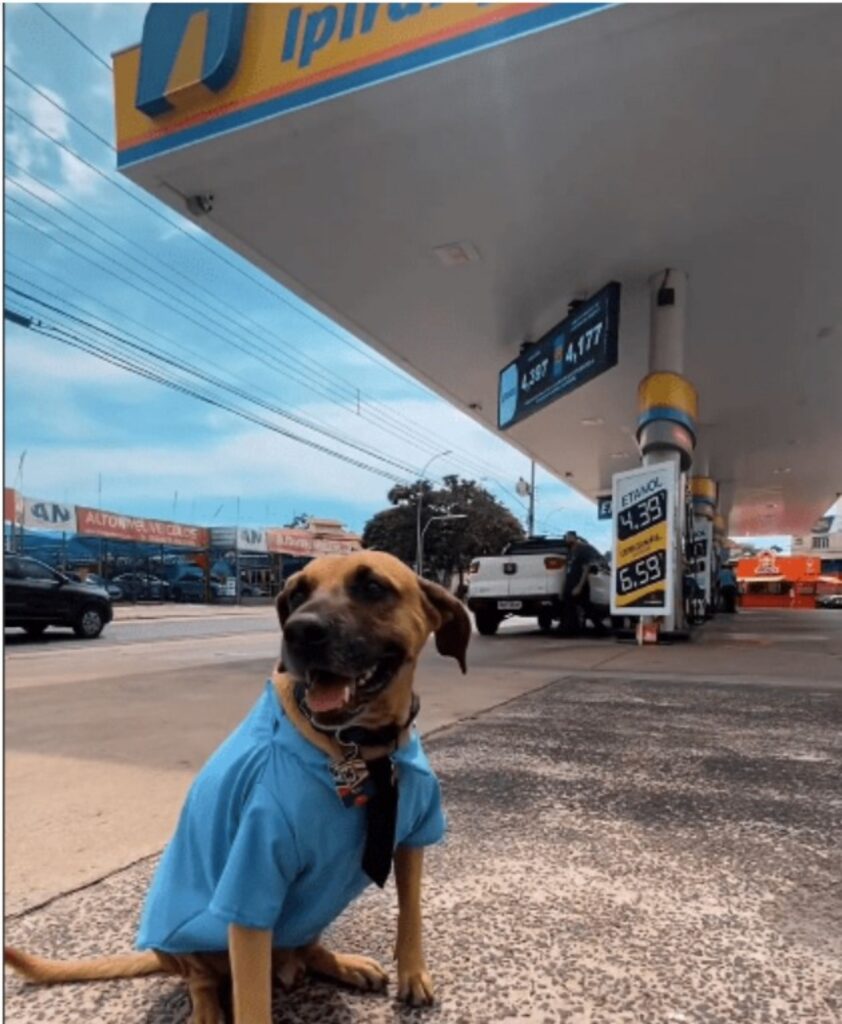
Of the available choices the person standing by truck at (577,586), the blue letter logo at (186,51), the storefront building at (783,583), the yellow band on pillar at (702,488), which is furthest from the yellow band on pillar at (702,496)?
the storefront building at (783,583)

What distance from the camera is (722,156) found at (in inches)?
283

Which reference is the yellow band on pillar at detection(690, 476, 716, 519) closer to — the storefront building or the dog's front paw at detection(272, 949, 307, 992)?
the storefront building

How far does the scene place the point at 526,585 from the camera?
39.7 ft

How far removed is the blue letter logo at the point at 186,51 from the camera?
6590 millimetres

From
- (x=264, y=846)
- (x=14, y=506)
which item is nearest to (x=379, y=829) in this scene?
(x=264, y=846)

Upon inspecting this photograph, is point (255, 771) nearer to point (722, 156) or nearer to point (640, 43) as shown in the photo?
point (640, 43)

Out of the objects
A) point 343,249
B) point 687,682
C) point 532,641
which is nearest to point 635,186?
point 343,249

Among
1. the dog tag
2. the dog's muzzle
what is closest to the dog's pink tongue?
the dog's muzzle

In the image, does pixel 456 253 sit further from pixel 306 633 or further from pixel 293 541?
pixel 293 541

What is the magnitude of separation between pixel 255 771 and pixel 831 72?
682 centimetres

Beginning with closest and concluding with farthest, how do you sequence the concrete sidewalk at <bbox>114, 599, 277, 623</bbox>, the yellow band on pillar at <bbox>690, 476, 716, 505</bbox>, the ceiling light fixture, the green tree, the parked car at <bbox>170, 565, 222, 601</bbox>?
the ceiling light fixture
the yellow band on pillar at <bbox>690, 476, 716, 505</bbox>
the concrete sidewalk at <bbox>114, 599, 277, 623</bbox>
the parked car at <bbox>170, 565, 222, 601</bbox>
the green tree


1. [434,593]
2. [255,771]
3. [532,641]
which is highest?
[434,593]

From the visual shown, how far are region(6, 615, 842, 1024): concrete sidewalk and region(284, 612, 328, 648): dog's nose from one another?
850 mm

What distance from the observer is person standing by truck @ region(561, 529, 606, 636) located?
12.2 meters
